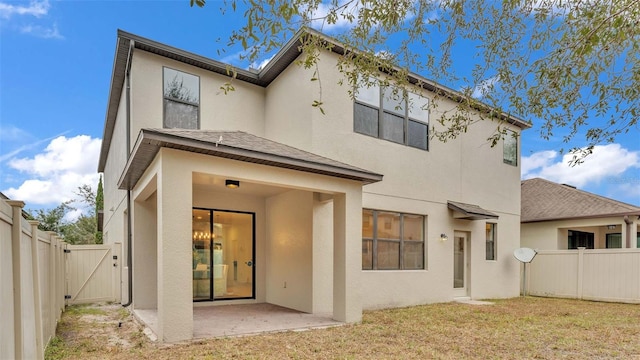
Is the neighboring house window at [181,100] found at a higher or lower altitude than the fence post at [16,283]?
higher

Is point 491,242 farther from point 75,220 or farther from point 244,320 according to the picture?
point 75,220

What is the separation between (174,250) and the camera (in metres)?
6.02

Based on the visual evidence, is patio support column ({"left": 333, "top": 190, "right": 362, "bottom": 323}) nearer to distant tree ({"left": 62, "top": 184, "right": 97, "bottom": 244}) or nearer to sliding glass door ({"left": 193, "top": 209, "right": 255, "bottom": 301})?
sliding glass door ({"left": 193, "top": 209, "right": 255, "bottom": 301})

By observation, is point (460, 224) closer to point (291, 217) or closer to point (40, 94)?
point (291, 217)

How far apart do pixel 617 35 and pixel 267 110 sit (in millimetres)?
8631

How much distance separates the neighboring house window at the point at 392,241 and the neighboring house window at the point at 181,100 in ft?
17.0

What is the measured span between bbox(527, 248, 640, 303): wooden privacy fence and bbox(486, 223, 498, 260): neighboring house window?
241 centimetres

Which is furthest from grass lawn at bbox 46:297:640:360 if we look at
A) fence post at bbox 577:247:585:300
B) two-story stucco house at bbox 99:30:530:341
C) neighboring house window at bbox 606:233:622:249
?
neighboring house window at bbox 606:233:622:249

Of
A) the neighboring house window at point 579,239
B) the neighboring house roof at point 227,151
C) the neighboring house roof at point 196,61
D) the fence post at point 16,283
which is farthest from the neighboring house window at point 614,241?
the fence post at point 16,283

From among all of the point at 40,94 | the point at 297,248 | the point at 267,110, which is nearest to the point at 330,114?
the point at 267,110

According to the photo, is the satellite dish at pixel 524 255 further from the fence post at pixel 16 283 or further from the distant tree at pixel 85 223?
the distant tree at pixel 85 223

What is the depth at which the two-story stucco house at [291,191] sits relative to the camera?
7.13m

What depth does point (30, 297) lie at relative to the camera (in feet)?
13.1

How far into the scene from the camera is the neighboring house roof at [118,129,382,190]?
5.98 meters
